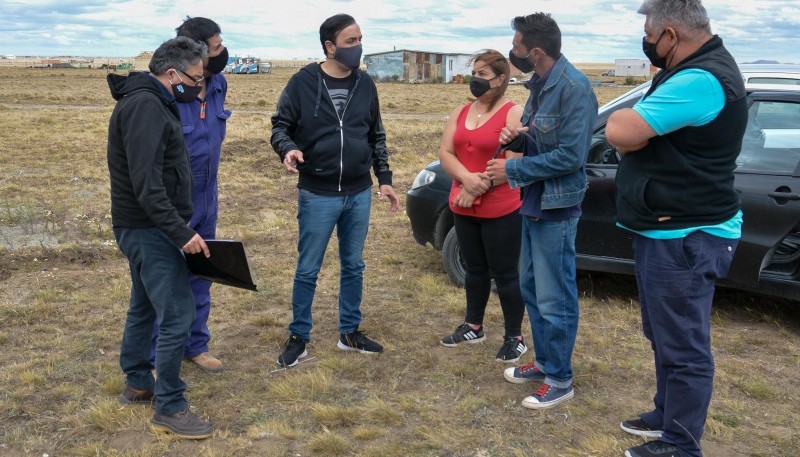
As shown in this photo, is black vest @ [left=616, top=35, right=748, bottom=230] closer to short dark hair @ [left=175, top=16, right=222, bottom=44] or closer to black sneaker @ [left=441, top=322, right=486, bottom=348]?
black sneaker @ [left=441, top=322, right=486, bottom=348]

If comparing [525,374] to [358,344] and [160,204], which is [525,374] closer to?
[358,344]

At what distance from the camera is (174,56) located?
3.39 meters

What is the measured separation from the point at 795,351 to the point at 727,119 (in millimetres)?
2665

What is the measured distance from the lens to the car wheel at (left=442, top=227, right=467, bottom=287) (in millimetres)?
5838

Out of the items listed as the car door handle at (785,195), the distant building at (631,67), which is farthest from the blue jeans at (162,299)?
the distant building at (631,67)

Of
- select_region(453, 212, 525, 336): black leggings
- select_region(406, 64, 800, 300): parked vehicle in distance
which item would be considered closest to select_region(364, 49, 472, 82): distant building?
select_region(406, 64, 800, 300): parked vehicle in distance

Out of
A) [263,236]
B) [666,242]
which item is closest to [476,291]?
[666,242]

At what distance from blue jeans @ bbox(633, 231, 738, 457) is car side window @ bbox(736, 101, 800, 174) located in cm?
211

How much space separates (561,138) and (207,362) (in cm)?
247

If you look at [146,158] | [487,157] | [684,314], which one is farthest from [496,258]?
[146,158]

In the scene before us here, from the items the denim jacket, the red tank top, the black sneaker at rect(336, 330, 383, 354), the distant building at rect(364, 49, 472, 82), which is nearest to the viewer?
the denim jacket

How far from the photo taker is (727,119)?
277 centimetres

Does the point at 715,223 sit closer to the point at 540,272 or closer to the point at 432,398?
the point at 540,272

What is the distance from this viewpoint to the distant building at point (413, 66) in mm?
63062
